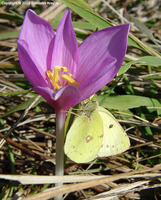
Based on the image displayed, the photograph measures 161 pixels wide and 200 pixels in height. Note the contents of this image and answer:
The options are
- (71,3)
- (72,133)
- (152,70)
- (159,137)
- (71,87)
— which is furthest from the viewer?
(152,70)

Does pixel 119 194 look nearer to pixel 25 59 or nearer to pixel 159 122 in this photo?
pixel 159 122

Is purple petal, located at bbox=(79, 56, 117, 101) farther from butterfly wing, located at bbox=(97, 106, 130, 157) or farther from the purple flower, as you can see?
butterfly wing, located at bbox=(97, 106, 130, 157)

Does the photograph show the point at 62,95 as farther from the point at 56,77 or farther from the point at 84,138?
the point at 84,138

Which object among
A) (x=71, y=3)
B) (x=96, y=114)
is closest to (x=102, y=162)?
(x=96, y=114)

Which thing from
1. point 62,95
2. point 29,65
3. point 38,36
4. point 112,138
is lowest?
point 112,138

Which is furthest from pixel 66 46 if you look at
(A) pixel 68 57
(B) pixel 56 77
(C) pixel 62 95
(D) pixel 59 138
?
(D) pixel 59 138

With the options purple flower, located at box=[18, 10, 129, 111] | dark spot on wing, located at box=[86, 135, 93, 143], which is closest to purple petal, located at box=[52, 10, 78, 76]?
purple flower, located at box=[18, 10, 129, 111]
